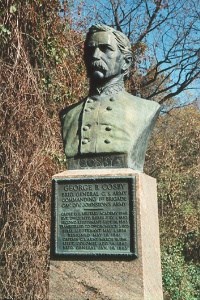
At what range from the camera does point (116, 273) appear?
432 centimetres

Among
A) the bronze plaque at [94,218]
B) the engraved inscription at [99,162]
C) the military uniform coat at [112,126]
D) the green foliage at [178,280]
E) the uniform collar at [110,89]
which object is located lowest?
the green foliage at [178,280]

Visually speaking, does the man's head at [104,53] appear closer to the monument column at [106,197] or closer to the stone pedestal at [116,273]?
the monument column at [106,197]

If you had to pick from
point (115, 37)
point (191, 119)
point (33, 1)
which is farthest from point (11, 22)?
point (191, 119)

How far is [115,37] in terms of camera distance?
16.1ft

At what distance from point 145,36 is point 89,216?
12805mm

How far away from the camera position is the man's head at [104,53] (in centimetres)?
479

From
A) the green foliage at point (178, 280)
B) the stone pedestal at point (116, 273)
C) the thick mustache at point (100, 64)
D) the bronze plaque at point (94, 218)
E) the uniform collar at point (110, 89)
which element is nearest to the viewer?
the stone pedestal at point (116, 273)

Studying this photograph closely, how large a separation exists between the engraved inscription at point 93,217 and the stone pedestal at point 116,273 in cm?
9

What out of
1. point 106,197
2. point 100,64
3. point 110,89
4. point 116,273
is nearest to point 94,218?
point 106,197

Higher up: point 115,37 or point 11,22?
point 11,22

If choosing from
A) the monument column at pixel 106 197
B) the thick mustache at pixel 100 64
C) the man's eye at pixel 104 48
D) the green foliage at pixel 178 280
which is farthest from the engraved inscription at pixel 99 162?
the green foliage at pixel 178 280

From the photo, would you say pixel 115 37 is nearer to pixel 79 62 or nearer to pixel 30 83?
pixel 30 83

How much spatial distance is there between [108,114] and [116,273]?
1418mm

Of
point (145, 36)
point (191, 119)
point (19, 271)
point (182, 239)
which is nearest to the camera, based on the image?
point (19, 271)
